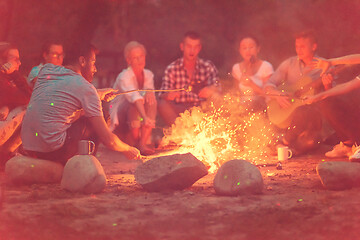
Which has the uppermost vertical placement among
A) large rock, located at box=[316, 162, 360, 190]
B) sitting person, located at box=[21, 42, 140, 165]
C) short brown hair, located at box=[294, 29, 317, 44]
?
short brown hair, located at box=[294, 29, 317, 44]

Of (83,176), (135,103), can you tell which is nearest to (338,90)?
(135,103)

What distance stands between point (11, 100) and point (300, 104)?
434cm

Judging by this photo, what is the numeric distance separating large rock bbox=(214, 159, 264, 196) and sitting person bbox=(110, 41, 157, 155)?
355cm

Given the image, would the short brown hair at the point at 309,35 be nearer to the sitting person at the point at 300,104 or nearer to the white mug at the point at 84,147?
the sitting person at the point at 300,104

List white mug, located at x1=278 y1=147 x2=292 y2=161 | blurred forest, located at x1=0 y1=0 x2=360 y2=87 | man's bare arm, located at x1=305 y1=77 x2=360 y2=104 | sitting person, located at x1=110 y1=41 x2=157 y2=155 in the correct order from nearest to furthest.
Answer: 1. man's bare arm, located at x1=305 y1=77 x2=360 y2=104
2. white mug, located at x1=278 y1=147 x2=292 y2=161
3. sitting person, located at x1=110 y1=41 x2=157 y2=155
4. blurred forest, located at x1=0 y1=0 x2=360 y2=87

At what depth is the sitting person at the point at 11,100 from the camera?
651 centimetres

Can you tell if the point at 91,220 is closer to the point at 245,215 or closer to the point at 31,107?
the point at 245,215

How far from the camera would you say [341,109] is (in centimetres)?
700

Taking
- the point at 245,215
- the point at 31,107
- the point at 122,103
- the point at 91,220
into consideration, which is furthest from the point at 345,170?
the point at 122,103

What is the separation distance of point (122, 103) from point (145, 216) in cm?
469

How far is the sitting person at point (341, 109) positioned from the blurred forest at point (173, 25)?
185 inches

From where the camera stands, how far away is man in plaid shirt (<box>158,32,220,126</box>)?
8.95m

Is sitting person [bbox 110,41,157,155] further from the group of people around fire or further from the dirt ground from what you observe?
the dirt ground

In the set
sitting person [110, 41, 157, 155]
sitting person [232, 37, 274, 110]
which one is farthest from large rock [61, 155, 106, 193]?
sitting person [232, 37, 274, 110]
